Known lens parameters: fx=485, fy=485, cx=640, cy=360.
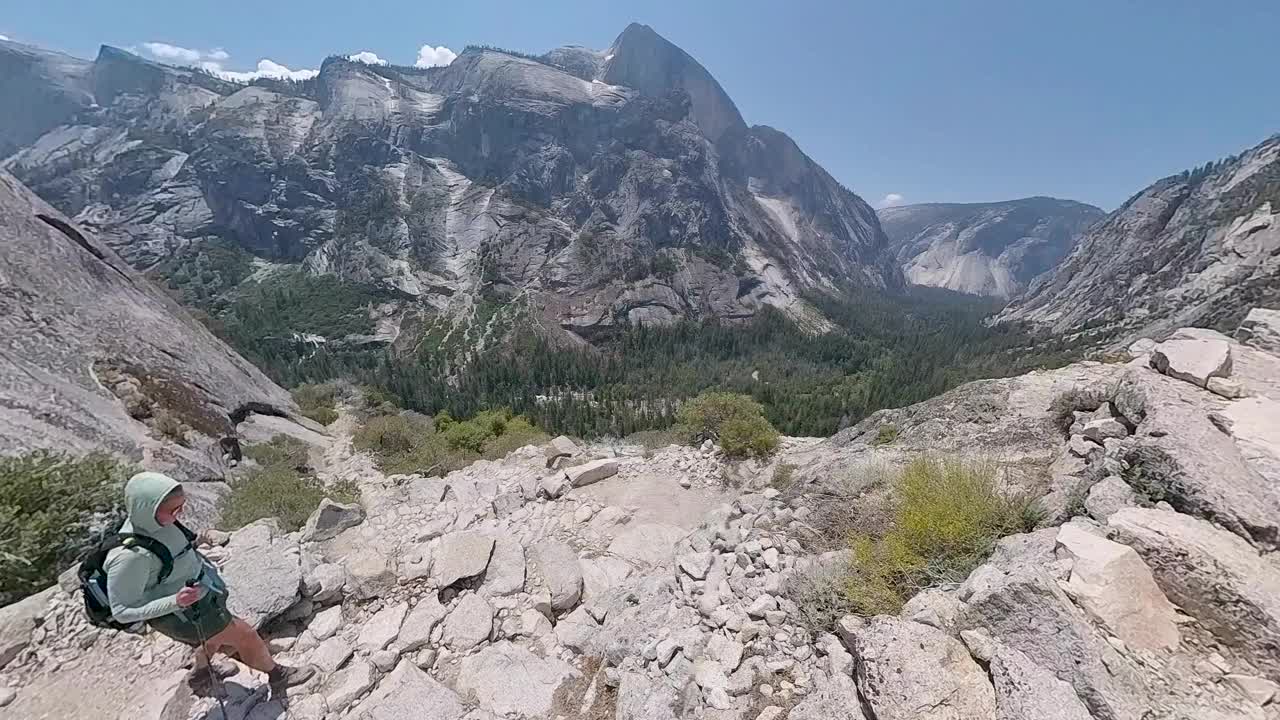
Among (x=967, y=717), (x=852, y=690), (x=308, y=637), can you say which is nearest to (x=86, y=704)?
(x=308, y=637)

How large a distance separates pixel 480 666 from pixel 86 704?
3.92 m

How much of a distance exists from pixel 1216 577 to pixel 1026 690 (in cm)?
195

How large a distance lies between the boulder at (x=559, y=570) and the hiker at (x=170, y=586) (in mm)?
3052

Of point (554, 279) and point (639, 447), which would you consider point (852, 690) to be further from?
point (554, 279)

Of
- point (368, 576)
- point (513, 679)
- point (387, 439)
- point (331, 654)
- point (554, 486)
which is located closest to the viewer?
point (513, 679)

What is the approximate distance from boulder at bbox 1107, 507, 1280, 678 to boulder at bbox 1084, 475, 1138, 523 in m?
0.34

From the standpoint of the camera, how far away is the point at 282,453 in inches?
945

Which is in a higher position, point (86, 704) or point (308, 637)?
point (308, 637)

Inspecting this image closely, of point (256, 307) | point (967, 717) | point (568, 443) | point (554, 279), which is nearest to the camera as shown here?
point (967, 717)

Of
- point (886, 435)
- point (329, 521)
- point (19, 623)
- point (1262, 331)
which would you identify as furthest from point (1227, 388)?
point (19, 623)

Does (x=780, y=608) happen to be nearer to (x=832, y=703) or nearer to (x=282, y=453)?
(x=832, y=703)

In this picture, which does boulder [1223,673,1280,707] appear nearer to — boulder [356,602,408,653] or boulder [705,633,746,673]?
boulder [705,633,746,673]

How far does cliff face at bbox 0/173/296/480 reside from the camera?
14609mm

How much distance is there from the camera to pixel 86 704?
4.95 meters
